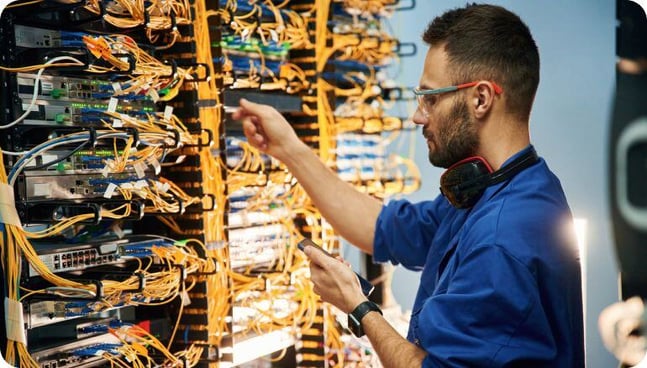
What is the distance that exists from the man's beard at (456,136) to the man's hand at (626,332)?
1.91 meters

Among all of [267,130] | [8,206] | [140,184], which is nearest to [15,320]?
[8,206]

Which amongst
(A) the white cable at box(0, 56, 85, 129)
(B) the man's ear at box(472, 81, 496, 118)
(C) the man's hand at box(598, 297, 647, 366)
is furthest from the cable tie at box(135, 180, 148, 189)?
(C) the man's hand at box(598, 297, 647, 366)

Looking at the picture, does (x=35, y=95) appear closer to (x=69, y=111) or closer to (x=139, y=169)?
(x=69, y=111)

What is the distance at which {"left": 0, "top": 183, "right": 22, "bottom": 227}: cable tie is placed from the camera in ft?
6.40

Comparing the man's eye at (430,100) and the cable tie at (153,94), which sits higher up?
the cable tie at (153,94)

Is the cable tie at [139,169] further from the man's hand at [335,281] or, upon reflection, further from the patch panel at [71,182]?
the man's hand at [335,281]

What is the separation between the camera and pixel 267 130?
262cm

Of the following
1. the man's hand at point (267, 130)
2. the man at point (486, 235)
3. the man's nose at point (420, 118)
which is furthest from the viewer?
the man's hand at point (267, 130)

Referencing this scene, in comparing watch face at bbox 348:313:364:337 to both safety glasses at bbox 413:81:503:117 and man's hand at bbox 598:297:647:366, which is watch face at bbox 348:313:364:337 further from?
man's hand at bbox 598:297:647:366

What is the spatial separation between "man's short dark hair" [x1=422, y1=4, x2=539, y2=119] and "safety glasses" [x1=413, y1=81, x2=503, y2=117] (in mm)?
17

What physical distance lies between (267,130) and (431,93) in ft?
2.28

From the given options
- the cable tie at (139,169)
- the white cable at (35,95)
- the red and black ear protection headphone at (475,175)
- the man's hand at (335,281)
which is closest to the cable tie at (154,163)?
the cable tie at (139,169)

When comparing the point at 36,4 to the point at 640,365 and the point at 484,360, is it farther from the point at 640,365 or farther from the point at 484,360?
the point at 640,365

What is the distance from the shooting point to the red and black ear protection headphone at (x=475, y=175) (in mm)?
2057
